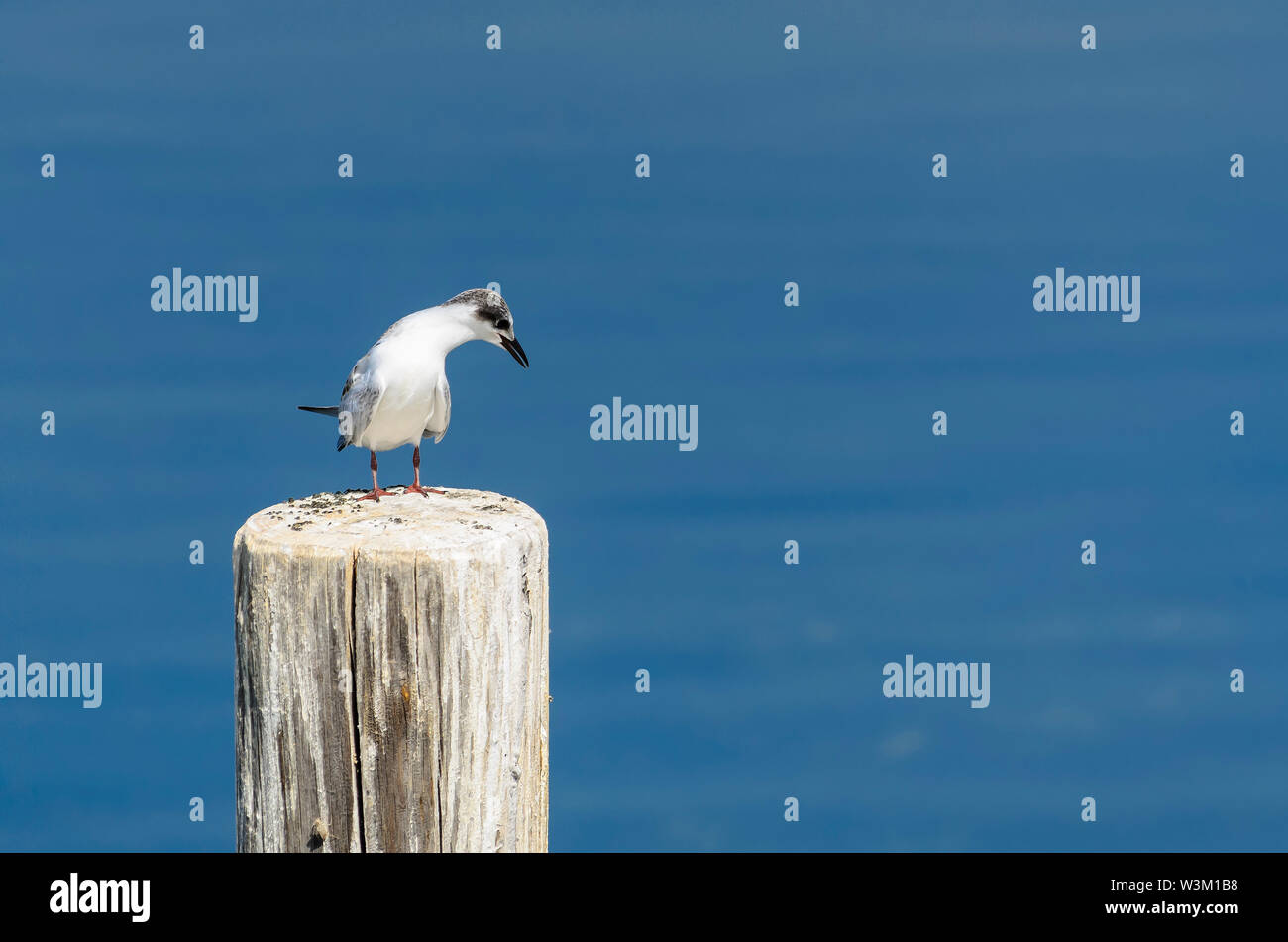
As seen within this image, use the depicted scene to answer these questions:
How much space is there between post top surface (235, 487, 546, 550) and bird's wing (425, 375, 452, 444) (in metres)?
1.07

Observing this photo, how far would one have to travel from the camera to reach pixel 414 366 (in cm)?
670

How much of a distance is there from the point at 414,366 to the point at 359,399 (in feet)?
1.35

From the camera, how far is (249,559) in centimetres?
486

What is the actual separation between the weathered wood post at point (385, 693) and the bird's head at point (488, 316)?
2.08 meters

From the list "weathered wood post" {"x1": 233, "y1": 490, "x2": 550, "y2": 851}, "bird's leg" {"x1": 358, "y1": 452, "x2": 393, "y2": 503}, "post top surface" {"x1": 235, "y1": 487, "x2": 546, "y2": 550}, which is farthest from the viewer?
"bird's leg" {"x1": 358, "y1": 452, "x2": 393, "y2": 503}

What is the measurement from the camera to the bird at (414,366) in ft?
21.9

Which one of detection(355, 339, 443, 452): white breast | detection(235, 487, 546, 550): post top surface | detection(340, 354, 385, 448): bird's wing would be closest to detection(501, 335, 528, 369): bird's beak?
detection(355, 339, 443, 452): white breast

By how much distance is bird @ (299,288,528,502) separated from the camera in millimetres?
6672

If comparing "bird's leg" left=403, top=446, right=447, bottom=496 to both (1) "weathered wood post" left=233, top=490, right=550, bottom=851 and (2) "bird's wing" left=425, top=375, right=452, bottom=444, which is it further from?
(1) "weathered wood post" left=233, top=490, right=550, bottom=851

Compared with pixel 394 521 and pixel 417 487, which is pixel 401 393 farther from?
pixel 394 521

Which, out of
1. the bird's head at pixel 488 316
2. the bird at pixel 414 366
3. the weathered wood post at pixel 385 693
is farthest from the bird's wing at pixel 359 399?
the weathered wood post at pixel 385 693
